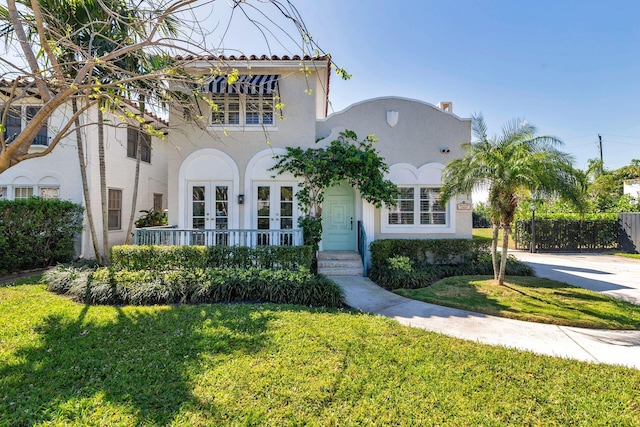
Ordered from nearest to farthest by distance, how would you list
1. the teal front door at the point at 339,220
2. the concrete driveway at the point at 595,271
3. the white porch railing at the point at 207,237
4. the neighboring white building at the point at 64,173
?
the concrete driveway at the point at 595,271 < the white porch railing at the point at 207,237 < the teal front door at the point at 339,220 < the neighboring white building at the point at 64,173

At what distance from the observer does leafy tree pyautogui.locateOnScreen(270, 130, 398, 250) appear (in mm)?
10297

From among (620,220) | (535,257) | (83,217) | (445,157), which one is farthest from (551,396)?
(620,220)

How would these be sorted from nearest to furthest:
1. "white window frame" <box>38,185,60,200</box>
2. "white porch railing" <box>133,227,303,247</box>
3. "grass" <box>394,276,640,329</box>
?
"grass" <box>394,276,640,329</box>
"white porch railing" <box>133,227,303,247</box>
"white window frame" <box>38,185,60,200</box>

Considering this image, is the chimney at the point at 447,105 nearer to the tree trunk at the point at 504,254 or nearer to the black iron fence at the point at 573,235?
the tree trunk at the point at 504,254

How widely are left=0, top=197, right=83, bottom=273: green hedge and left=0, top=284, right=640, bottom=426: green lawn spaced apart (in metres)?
5.96

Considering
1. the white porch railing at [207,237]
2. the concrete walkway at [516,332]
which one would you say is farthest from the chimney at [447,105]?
the concrete walkway at [516,332]

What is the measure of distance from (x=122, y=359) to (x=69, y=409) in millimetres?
1095

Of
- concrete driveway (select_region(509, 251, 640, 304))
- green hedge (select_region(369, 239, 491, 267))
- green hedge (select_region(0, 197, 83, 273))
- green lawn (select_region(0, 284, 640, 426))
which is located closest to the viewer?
green lawn (select_region(0, 284, 640, 426))

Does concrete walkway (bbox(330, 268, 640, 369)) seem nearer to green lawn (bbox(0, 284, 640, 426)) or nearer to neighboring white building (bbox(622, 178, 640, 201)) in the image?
green lawn (bbox(0, 284, 640, 426))

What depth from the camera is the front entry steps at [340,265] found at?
397 inches

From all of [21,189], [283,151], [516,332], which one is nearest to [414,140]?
[283,151]

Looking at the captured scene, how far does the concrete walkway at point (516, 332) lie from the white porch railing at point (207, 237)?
360cm

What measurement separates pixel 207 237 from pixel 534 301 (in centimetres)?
995

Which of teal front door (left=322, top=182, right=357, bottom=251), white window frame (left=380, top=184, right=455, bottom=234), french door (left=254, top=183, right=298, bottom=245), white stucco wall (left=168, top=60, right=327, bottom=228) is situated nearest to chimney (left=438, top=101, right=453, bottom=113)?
white window frame (left=380, top=184, right=455, bottom=234)
